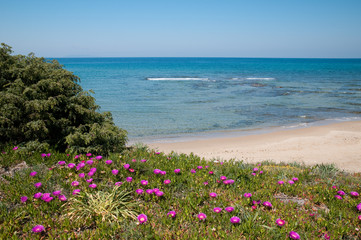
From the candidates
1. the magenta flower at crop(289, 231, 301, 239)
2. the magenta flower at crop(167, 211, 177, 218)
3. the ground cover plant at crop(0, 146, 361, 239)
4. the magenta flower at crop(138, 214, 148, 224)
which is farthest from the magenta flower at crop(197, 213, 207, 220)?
the magenta flower at crop(289, 231, 301, 239)

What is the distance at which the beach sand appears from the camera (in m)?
10.3

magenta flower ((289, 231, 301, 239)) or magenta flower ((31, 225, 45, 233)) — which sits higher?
magenta flower ((31, 225, 45, 233))

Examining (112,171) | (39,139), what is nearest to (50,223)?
(112,171)

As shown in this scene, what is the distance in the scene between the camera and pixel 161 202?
13.4 ft

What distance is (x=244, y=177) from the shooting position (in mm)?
5164

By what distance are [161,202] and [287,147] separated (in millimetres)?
9584

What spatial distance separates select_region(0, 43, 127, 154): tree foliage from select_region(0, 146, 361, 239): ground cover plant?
494 mm

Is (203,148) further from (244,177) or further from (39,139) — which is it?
(39,139)

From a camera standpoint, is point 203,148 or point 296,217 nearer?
point 296,217

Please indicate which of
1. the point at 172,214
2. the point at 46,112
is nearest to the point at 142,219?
the point at 172,214

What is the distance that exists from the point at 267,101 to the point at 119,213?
24.4 meters

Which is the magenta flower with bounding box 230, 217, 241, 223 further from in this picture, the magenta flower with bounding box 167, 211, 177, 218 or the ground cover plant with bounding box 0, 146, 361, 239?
the magenta flower with bounding box 167, 211, 177, 218

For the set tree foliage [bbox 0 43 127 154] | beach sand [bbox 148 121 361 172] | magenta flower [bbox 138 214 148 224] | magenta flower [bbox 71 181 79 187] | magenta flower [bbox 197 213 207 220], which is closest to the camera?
magenta flower [bbox 138 214 148 224]

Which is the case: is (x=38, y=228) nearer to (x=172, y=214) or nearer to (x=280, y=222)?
(x=172, y=214)
